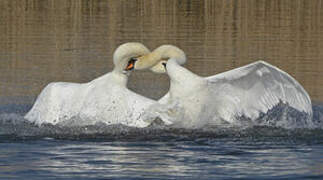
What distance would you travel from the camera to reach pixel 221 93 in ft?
41.3

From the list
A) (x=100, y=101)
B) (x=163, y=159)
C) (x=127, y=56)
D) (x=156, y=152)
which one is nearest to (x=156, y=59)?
(x=127, y=56)

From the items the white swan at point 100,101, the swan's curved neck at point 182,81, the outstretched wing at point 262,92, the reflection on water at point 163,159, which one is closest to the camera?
the reflection on water at point 163,159

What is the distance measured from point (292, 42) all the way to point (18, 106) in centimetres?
1156

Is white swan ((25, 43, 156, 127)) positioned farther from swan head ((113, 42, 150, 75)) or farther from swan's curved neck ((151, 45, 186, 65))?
swan's curved neck ((151, 45, 186, 65))

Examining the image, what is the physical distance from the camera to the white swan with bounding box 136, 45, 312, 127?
39.2 feet

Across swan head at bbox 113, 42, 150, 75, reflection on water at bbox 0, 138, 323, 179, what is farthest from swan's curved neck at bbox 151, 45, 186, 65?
→ reflection on water at bbox 0, 138, 323, 179

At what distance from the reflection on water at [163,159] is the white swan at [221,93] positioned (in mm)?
557

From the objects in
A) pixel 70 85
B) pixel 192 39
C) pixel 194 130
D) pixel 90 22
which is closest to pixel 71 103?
pixel 70 85

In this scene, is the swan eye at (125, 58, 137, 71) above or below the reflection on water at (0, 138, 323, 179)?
above

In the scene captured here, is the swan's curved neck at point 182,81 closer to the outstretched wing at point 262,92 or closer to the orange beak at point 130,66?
the outstretched wing at point 262,92

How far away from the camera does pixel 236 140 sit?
38.4 ft

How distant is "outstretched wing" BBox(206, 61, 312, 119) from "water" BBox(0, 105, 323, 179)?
34 centimetres

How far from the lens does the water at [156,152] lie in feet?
32.4

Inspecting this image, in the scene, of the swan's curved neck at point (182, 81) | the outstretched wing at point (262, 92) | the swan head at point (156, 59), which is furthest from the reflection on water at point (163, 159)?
the swan head at point (156, 59)
